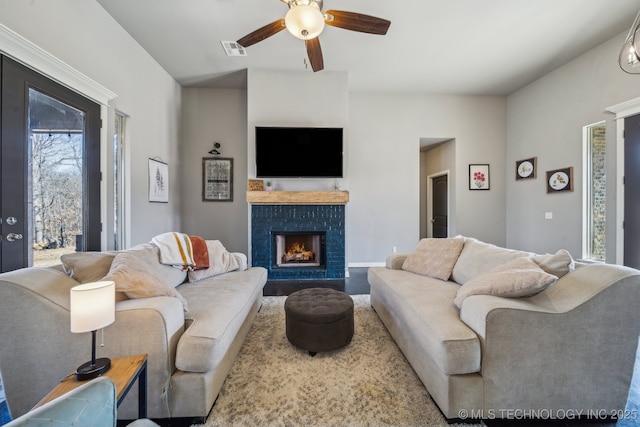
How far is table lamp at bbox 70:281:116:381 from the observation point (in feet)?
3.37

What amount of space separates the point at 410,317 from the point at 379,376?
0.46m

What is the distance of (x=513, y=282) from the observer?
140 centimetres

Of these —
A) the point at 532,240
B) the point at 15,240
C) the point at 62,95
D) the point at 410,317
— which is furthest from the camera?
the point at 532,240

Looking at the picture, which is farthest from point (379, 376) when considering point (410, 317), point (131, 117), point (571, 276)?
point (131, 117)

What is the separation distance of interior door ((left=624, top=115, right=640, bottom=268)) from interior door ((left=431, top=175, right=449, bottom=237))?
2.40 metres

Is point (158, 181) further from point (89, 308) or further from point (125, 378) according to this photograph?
point (125, 378)

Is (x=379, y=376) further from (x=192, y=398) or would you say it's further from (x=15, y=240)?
(x=15, y=240)

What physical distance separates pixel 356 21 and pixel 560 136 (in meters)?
4.02

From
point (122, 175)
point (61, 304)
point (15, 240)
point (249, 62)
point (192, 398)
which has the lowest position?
point (192, 398)

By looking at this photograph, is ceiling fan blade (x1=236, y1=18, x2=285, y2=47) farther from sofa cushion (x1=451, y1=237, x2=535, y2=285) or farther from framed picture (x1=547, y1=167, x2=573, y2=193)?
framed picture (x1=547, y1=167, x2=573, y2=193)

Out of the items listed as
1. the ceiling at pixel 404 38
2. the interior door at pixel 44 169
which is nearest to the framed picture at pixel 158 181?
the interior door at pixel 44 169

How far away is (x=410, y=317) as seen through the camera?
1.65 m

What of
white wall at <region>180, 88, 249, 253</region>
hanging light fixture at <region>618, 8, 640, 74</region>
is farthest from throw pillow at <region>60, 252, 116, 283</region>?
hanging light fixture at <region>618, 8, 640, 74</region>

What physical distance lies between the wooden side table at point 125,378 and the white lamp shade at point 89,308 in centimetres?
19
